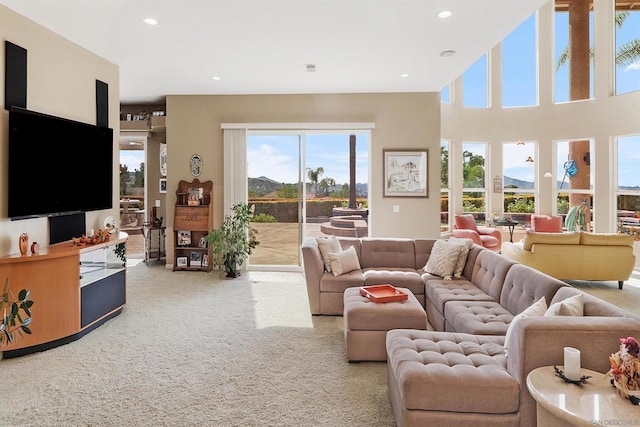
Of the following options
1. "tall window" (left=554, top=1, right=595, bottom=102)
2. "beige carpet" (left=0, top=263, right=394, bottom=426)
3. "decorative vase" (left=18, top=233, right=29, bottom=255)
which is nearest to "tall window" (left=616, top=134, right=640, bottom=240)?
"tall window" (left=554, top=1, right=595, bottom=102)

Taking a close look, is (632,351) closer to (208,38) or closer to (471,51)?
(471,51)

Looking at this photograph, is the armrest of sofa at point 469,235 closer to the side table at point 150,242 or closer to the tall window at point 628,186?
the tall window at point 628,186

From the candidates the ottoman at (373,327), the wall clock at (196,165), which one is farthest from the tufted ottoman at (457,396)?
the wall clock at (196,165)

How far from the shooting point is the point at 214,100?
623 centimetres

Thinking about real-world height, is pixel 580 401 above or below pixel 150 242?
below

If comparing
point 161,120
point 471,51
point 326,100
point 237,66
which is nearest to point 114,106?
Answer: point 237,66

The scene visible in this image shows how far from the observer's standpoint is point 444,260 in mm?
4117

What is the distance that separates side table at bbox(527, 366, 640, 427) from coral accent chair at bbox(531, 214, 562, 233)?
7251mm

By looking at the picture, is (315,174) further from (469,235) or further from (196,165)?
(469,235)

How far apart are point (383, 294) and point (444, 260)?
123 centimetres

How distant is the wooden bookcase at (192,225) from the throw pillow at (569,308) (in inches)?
202

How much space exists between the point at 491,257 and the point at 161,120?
228 inches

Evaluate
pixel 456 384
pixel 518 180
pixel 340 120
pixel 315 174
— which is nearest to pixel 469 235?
pixel 518 180

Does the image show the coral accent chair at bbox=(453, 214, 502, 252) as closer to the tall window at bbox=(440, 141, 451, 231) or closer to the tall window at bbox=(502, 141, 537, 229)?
the tall window at bbox=(440, 141, 451, 231)
